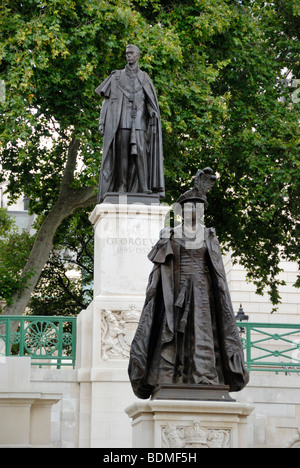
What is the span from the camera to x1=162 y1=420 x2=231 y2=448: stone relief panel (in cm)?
992

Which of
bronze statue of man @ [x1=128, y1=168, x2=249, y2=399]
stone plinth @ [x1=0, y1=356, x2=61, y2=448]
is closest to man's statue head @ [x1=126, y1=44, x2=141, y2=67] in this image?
bronze statue of man @ [x1=128, y1=168, x2=249, y2=399]

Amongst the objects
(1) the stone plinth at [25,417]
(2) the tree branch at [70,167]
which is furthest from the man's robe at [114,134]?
(2) the tree branch at [70,167]

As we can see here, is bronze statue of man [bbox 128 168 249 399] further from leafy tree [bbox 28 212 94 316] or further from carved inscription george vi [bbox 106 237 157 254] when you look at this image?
leafy tree [bbox 28 212 94 316]

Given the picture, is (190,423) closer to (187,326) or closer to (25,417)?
(187,326)

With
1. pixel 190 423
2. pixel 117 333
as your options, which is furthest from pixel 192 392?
pixel 117 333

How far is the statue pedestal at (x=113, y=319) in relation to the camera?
47.4 feet

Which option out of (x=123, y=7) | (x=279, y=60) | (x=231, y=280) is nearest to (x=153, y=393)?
(x=123, y=7)

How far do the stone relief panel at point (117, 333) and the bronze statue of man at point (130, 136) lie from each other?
6.56ft

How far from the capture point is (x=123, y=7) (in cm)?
2370

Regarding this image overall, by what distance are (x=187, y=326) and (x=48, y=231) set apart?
1643 centimetres

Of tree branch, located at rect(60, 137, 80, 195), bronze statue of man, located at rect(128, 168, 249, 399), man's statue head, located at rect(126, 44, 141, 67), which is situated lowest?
bronze statue of man, located at rect(128, 168, 249, 399)

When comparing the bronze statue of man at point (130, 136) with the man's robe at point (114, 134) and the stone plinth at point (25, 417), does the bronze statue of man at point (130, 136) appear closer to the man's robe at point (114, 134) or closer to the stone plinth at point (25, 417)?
the man's robe at point (114, 134)

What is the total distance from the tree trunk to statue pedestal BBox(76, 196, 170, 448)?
10472mm

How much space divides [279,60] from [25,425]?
18.6 m
